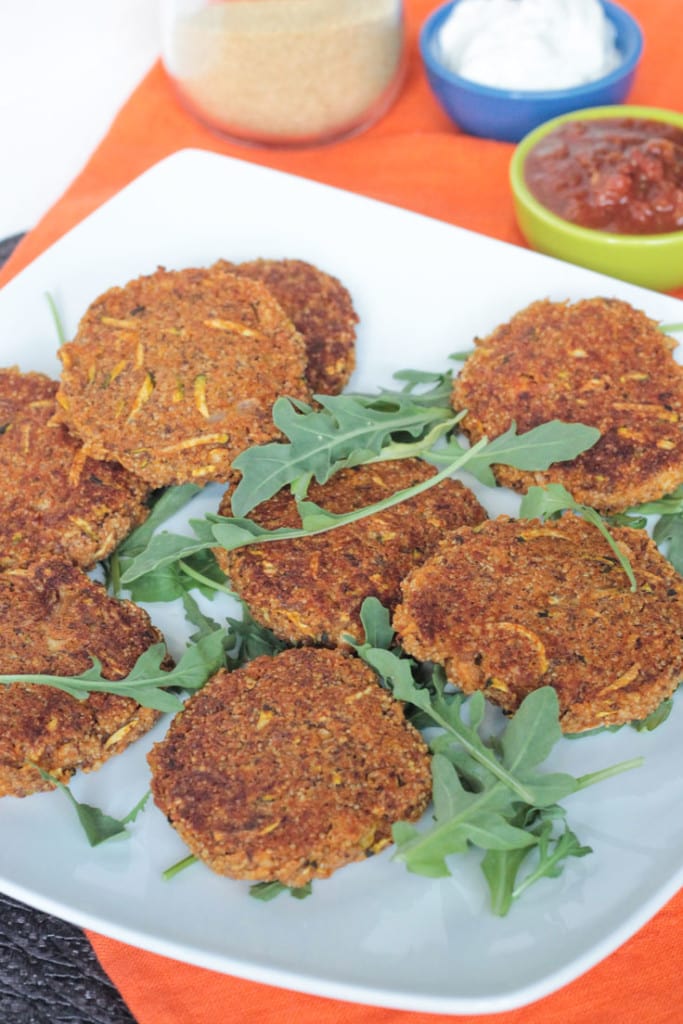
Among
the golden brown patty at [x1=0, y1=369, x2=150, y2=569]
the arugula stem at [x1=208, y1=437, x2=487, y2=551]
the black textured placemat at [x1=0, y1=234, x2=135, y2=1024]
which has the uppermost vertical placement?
the golden brown patty at [x1=0, y1=369, x2=150, y2=569]

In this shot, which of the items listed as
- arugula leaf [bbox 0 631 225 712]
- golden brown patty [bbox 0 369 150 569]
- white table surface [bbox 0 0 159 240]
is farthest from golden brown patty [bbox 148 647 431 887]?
white table surface [bbox 0 0 159 240]

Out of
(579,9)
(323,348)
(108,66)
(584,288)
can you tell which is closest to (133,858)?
(323,348)

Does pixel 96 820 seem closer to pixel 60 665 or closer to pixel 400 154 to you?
pixel 60 665

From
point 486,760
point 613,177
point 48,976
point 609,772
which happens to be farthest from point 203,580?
point 613,177

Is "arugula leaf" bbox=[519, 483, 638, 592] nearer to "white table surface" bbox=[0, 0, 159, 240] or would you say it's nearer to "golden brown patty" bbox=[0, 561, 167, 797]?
"golden brown patty" bbox=[0, 561, 167, 797]

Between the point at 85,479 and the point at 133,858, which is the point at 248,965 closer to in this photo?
the point at 133,858
